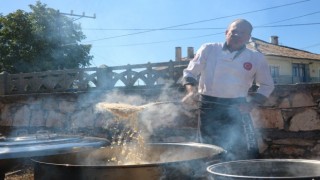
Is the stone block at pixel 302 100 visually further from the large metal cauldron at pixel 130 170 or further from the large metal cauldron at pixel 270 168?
the large metal cauldron at pixel 270 168

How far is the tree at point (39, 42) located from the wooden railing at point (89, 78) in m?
17.6

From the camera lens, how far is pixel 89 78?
25.7ft

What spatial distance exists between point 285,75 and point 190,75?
35318mm

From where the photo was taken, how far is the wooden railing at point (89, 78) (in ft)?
22.3

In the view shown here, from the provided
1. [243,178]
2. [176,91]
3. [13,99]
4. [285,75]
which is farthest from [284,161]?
[285,75]

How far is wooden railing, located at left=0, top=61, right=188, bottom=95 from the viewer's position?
6797mm

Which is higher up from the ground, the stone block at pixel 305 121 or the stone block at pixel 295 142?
the stone block at pixel 305 121

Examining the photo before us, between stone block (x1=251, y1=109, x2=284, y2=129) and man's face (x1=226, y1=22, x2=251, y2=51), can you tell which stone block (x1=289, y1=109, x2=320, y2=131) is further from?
man's face (x1=226, y1=22, x2=251, y2=51)

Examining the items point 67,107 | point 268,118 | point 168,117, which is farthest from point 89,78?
point 268,118

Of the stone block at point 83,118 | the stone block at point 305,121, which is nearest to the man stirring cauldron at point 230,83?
the stone block at point 305,121

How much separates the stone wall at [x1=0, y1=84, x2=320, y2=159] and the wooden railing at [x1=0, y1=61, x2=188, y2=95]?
36 centimetres

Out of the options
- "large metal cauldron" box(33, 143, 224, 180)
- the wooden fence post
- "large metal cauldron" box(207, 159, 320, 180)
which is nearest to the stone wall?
the wooden fence post

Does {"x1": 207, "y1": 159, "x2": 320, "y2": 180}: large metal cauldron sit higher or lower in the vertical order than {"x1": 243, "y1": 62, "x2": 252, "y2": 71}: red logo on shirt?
lower

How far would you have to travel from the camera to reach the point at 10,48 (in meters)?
27.3
